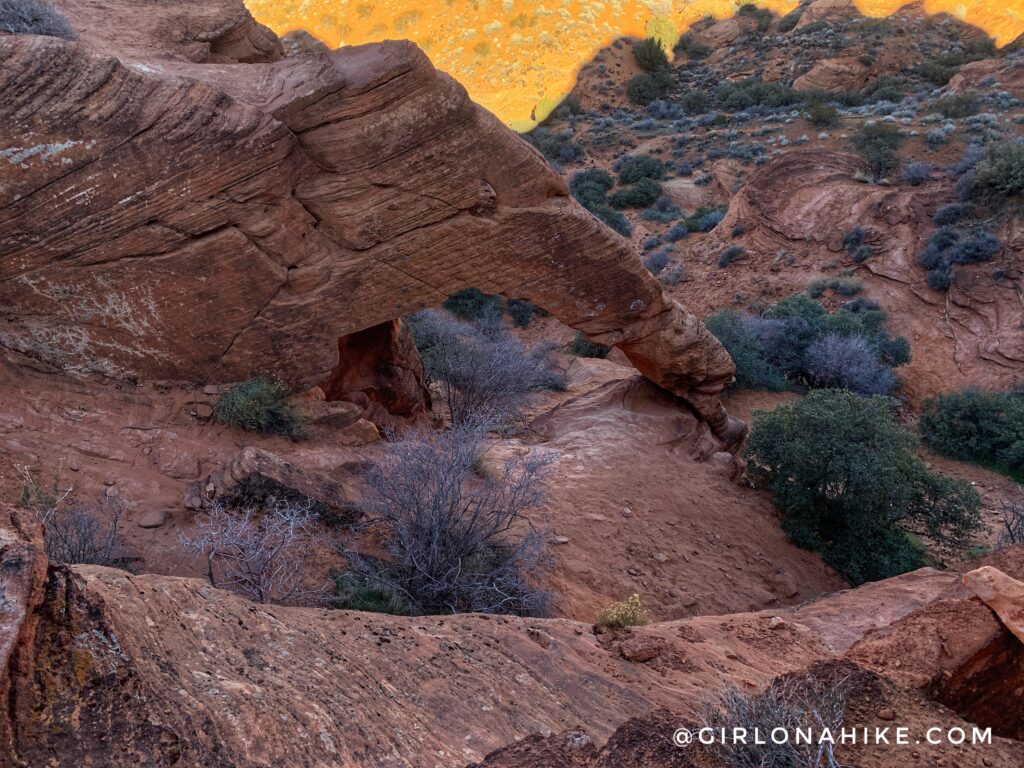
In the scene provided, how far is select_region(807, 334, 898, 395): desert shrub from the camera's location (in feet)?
54.6

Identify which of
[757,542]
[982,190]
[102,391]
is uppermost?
[982,190]

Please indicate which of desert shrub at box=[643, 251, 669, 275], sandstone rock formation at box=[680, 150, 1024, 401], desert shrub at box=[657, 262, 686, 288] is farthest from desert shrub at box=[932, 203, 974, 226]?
desert shrub at box=[643, 251, 669, 275]

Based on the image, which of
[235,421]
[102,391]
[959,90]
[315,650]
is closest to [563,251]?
[235,421]

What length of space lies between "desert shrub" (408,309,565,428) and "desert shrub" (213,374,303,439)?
10.8 feet

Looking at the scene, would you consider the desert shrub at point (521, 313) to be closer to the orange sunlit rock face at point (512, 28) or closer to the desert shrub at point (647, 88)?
the orange sunlit rock face at point (512, 28)

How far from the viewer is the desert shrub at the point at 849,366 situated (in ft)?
54.6

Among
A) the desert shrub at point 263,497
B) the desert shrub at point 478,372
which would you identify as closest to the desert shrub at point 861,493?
the desert shrub at point 478,372

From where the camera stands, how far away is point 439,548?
22.8ft

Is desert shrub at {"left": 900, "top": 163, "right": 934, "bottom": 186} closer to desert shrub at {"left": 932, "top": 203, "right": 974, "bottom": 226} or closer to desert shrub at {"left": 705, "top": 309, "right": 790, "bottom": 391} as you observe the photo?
desert shrub at {"left": 932, "top": 203, "right": 974, "bottom": 226}

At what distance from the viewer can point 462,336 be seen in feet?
52.1

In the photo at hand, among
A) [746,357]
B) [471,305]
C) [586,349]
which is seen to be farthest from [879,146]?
[471,305]

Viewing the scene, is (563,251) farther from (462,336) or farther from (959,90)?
(959,90)

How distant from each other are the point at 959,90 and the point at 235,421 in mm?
33026

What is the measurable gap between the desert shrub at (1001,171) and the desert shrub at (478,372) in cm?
1407
